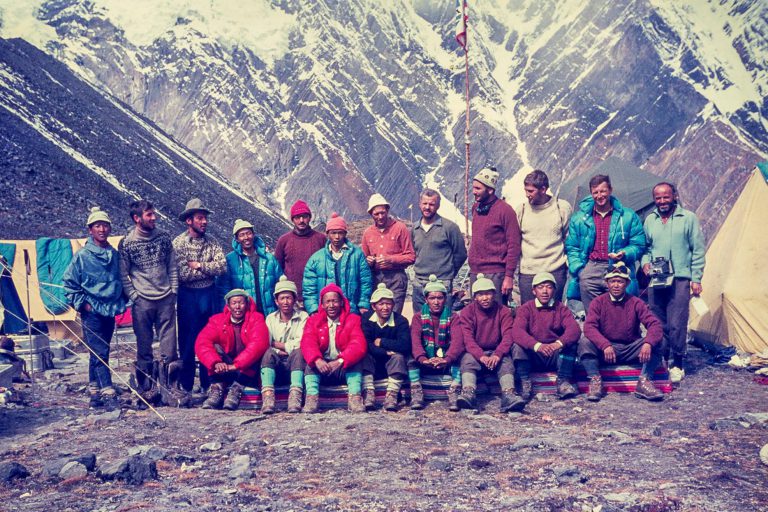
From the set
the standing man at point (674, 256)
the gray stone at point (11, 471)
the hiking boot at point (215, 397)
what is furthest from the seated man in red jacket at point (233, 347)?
the standing man at point (674, 256)

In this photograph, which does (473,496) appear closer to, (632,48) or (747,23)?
(632,48)

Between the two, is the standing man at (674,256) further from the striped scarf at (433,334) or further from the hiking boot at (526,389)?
the striped scarf at (433,334)

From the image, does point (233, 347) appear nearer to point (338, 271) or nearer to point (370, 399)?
point (338, 271)

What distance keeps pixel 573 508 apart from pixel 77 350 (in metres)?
8.88

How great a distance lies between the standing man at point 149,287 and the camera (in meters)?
7.24

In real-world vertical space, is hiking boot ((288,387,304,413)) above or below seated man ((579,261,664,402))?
below

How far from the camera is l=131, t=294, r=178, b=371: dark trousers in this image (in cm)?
727

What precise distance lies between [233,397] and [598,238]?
3.68 metres

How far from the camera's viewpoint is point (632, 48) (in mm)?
109688

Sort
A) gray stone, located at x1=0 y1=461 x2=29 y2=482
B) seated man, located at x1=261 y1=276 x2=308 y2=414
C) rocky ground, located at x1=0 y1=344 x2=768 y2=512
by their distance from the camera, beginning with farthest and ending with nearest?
seated man, located at x1=261 y1=276 x2=308 y2=414, gray stone, located at x1=0 y1=461 x2=29 y2=482, rocky ground, located at x1=0 y1=344 x2=768 y2=512

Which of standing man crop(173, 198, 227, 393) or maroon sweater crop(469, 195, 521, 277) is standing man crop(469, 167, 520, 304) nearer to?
maroon sweater crop(469, 195, 521, 277)

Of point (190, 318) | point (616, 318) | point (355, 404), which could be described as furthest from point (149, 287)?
point (616, 318)

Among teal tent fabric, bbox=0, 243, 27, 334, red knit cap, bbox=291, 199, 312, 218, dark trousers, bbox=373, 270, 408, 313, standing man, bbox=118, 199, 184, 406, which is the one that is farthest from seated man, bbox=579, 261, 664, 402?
teal tent fabric, bbox=0, 243, 27, 334

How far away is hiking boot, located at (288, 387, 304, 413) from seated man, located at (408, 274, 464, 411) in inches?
38.6
